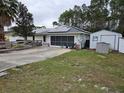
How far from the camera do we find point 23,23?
102 ft

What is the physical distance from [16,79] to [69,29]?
2178 centimetres

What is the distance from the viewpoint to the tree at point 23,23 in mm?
31047

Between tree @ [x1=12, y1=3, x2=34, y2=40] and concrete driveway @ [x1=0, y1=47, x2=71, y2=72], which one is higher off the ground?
tree @ [x1=12, y1=3, x2=34, y2=40]

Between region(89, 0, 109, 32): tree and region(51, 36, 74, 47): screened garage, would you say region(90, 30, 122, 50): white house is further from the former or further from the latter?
region(89, 0, 109, 32): tree

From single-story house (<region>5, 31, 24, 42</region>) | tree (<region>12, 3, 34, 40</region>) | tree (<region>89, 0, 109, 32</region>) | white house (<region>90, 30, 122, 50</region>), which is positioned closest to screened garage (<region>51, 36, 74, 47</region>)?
white house (<region>90, 30, 122, 50</region>)

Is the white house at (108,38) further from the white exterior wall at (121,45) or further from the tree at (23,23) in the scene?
the tree at (23,23)

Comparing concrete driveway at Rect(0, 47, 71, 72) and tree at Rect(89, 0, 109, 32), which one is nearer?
concrete driveway at Rect(0, 47, 71, 72)

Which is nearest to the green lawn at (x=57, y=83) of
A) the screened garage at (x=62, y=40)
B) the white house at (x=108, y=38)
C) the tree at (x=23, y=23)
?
the white house at (x=108, y=38)

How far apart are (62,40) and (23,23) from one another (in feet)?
23.3

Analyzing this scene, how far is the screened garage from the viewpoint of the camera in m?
28.6

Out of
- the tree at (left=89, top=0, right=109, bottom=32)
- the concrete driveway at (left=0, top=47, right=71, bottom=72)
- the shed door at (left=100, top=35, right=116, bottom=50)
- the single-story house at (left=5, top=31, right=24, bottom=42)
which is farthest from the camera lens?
the tree at (left=89, top=0, right=109, bottom=32)

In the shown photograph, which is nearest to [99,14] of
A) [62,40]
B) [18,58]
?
[62,40]

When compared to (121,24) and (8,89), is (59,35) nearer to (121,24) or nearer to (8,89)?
(121,24)

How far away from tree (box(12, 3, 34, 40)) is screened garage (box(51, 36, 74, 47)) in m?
4.30
